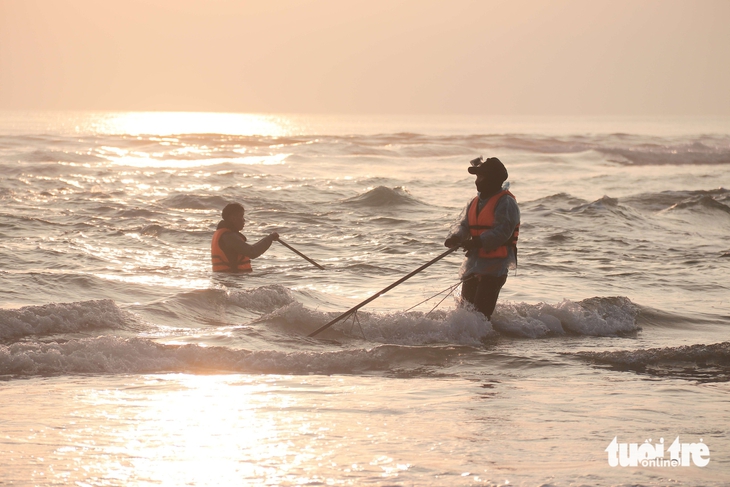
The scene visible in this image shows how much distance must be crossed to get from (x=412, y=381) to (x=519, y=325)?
8.80ft

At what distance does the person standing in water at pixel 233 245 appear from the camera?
12.3 metres

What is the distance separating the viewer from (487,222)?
870 centimetres

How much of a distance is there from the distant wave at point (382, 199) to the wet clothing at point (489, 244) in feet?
51.0

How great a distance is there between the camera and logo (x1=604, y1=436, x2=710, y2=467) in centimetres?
536

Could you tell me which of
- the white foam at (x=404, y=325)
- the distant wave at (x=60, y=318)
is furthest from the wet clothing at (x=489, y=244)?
the distant wave at (x=60, y=318)

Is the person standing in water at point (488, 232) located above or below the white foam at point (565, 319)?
above

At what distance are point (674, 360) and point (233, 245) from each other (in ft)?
22.3

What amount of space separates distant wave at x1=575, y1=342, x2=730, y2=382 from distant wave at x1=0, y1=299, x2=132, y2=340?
17.7ft

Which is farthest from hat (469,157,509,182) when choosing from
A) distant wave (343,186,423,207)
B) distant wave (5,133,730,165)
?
distant wave (5,133,730,165)

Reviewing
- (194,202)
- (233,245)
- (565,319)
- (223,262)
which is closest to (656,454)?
(565,319)

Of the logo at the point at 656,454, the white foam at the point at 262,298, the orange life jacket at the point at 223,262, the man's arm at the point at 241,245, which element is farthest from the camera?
the orange life jacket at the point at 223,262

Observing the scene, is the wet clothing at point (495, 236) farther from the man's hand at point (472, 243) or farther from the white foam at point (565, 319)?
the white foam at point (565, 319)

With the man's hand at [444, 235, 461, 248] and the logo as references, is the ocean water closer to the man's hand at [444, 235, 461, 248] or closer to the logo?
the logo

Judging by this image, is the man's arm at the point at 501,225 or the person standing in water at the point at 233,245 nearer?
the man's arm at the point at 501,225
